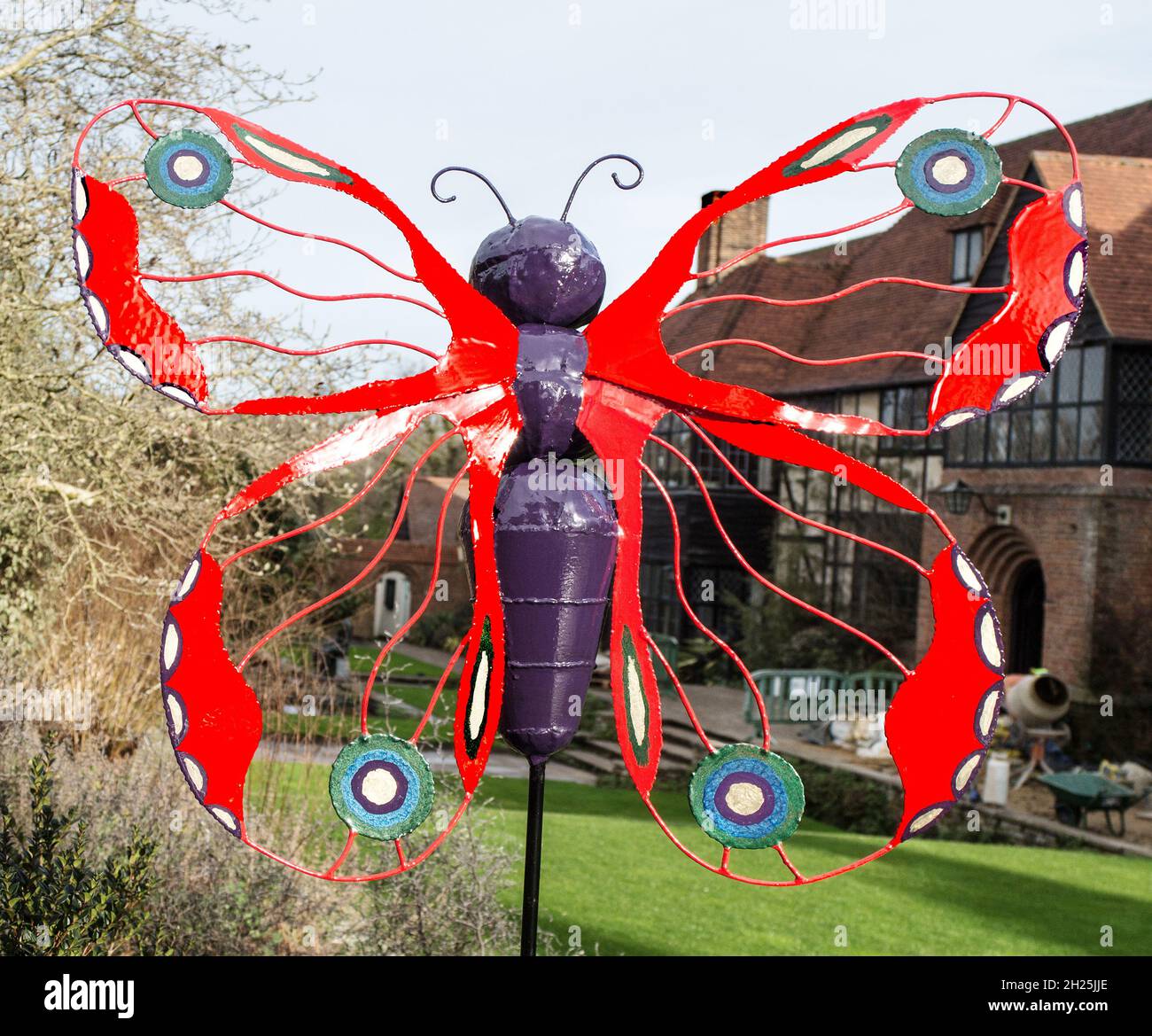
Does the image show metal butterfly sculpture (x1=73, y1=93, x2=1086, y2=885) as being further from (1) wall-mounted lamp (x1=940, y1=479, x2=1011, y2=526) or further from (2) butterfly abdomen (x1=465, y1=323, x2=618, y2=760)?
(1) wall-mounted lamp (x1=940, y1=479, x2=1011, y2=526)

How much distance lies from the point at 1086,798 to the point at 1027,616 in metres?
6.24

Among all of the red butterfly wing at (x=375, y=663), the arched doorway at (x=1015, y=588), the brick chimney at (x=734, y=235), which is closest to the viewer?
the red butterfly wing at (x=375, y=663)

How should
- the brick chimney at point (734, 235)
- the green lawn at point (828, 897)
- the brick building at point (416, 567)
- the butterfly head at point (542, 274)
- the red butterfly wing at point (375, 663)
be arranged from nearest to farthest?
1. the red butterfly wing at point (375, 663)
2. the butterfly head at point (542, 274)
3. the green lawn at point (828, 897)
4. the brick chimney at point (734, 235)
5. the brick building at point (416, 567)

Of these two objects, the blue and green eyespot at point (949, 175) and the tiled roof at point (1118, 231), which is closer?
the blue and green eyespot at point (949, 175)

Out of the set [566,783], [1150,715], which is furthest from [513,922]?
[1150,715]

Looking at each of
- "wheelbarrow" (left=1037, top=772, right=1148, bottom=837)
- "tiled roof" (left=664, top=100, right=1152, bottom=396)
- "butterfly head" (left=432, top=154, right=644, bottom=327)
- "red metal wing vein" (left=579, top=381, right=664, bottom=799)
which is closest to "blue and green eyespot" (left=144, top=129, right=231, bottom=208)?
"butterfly head" (left=432, top=154, right=644, bottom=327)

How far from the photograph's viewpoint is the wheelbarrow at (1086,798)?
13945 mm

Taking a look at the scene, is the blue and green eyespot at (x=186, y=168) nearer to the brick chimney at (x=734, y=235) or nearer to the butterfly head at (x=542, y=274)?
the butterfly head at (x=542, y=274)

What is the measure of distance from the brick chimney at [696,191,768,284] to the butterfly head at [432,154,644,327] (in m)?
24.7

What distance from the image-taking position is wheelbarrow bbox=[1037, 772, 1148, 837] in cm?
1395

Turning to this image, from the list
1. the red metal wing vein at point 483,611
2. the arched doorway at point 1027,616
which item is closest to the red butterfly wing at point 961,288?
the red metal wing vein at point 483,611

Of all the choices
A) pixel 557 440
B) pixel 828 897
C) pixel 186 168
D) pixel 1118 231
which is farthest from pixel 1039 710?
pixel 186 168

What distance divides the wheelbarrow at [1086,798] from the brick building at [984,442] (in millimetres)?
3106
